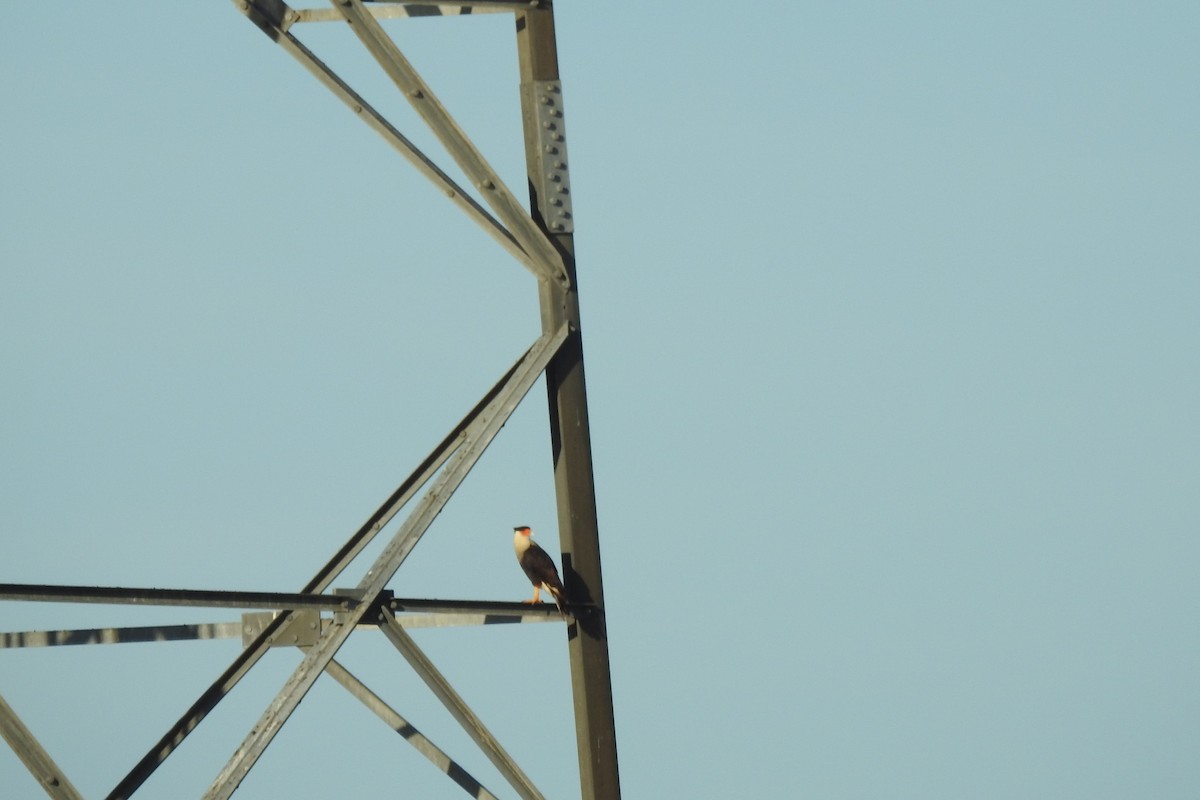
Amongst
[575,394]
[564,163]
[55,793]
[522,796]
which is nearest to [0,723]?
[55,793]

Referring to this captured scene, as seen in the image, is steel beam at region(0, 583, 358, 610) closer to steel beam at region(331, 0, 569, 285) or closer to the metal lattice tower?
the metal lattice tower

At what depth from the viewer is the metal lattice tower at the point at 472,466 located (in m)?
7.88

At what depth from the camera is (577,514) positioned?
8.60 metres

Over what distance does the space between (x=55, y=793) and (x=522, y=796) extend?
209cm

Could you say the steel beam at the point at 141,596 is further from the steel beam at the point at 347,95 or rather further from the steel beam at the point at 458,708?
the steel beam at the point at 347,95

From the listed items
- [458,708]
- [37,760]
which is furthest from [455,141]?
[37,760]

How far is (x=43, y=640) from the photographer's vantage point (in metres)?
7.37

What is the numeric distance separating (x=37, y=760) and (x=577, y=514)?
2.63 metres

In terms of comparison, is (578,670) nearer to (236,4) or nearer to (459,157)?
(459,157)

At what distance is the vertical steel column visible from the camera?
8.44m

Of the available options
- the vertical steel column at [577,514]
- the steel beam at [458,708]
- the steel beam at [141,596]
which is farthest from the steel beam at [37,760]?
the vertical steel column at [577,514]

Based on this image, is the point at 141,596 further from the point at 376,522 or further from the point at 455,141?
the point at 455,141

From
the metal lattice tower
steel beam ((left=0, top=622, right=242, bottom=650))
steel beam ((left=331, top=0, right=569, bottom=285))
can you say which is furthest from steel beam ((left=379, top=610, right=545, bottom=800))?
steel beam ((left=331, top=0, right=569, bottom=285))

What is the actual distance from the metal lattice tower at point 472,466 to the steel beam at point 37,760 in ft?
2.40
